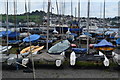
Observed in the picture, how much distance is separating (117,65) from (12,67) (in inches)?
292

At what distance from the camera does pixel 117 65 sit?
1414 centimetres

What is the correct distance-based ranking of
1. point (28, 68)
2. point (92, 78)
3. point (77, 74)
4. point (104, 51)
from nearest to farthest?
point (92, 78)
point (77, 74)
point (28, 68)
point (104, 51)

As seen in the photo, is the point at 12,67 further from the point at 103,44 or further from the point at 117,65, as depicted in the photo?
the point at 103,44

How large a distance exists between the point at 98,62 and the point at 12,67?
6.16 meters

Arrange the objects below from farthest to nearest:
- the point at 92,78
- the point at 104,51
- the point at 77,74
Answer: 1. the point at 104,51
2. the point at 77,74
3. the point at 92,78

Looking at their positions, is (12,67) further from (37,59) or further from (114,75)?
(114,75)

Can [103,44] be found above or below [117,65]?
above

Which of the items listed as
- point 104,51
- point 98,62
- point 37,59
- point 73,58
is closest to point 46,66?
point 37,59

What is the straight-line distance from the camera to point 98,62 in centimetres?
1449

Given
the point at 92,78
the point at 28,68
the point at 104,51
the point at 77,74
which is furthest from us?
the point at 104,51

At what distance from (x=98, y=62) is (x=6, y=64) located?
661cm

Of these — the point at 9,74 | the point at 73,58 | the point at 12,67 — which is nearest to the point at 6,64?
the point at 12,67

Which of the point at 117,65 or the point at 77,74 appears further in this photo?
the point at 117,65

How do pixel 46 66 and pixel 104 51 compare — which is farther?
pixel 104 51
